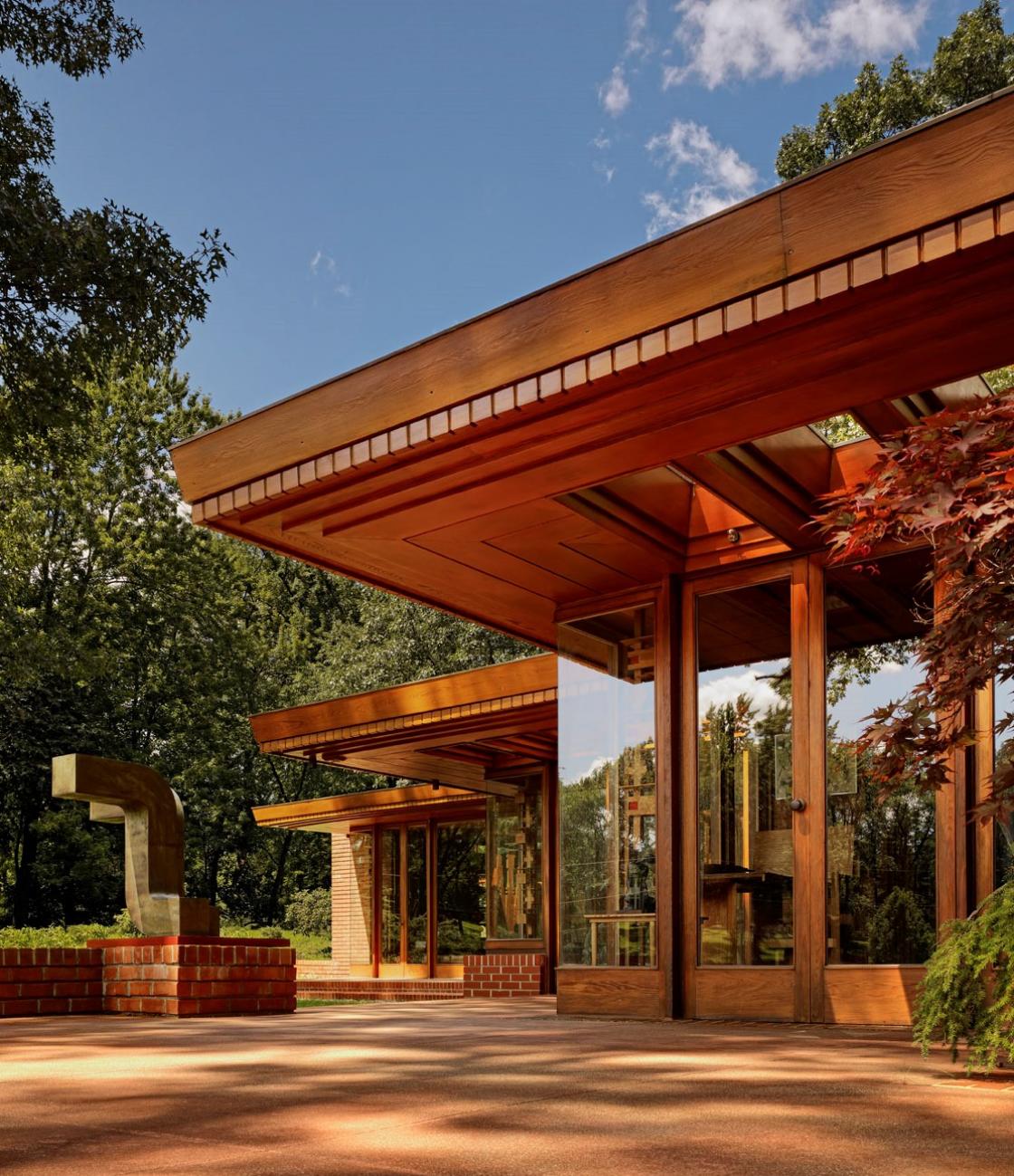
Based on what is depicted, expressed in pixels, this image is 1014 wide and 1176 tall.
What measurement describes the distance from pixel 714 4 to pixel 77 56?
44887 millimetres

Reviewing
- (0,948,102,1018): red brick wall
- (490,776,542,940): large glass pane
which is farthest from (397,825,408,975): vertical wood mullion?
(0,948,102,1018): red brick wall

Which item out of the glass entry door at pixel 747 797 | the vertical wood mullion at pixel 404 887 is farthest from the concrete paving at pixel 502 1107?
the vertical wood mullion at pixel 404 887

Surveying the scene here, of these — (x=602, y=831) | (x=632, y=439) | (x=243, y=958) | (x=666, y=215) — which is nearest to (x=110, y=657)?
(x=243, y=958)

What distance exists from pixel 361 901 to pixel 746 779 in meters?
13.1

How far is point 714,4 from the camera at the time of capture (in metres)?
51.1

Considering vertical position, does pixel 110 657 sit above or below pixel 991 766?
above

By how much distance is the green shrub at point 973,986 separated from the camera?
3762 mm

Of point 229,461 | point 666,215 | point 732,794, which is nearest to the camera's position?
point 229,461

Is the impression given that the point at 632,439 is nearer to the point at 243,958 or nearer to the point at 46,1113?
the point at 46,1113

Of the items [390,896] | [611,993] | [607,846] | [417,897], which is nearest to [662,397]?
[607,846]

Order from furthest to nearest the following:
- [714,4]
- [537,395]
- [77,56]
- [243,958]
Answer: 1. [714,4]
2. [77,56]
3. [243,958]
4. [537,395]

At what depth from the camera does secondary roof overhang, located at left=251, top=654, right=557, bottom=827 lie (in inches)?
400

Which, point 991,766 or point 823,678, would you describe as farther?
point 823,678

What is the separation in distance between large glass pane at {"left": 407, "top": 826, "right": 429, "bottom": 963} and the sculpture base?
9893mm
